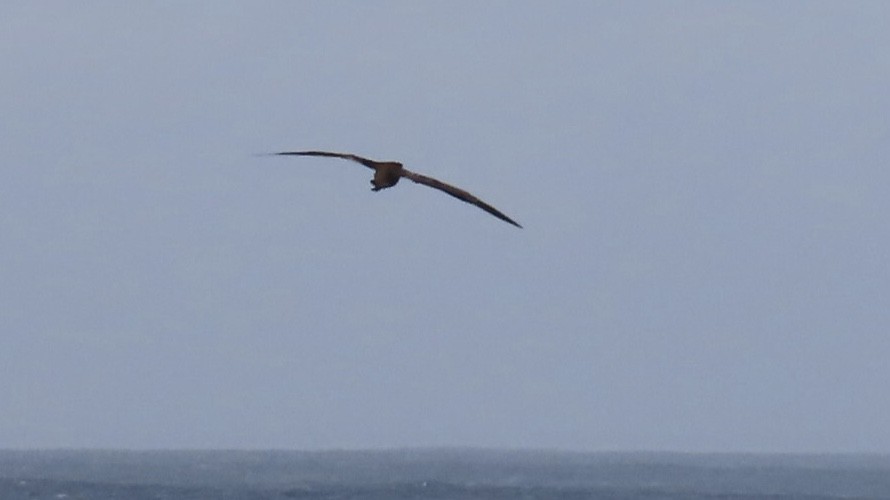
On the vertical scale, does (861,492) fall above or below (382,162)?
above

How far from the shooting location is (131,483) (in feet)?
363

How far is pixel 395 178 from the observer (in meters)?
18.9

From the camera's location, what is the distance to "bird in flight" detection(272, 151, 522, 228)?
1792cm

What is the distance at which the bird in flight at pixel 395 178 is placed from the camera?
17923mm

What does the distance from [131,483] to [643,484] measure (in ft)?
108

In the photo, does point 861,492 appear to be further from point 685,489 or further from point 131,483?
point 131,483

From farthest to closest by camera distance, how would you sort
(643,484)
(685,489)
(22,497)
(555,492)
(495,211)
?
1. (643,484)
2. (685,489)
3. (555,492)
4. (22,497)
5. (495,211)

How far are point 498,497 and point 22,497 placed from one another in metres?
24.4

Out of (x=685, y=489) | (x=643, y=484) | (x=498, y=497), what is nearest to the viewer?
(x=498, y=497)

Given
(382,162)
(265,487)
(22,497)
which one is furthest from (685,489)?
(382,162)

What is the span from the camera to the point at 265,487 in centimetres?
10275

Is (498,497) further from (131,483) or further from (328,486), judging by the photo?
(131,483)

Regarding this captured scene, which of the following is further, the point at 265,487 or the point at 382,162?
the point at 265,487

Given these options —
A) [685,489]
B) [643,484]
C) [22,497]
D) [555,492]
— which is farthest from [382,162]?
[643,484]
